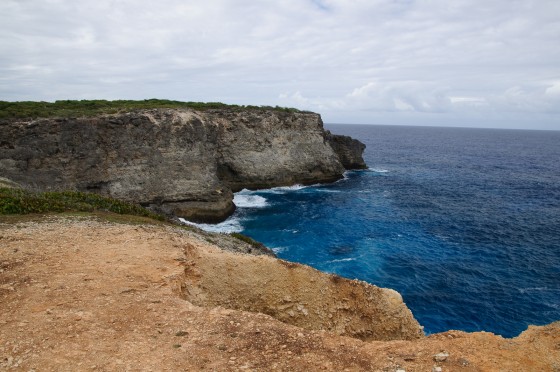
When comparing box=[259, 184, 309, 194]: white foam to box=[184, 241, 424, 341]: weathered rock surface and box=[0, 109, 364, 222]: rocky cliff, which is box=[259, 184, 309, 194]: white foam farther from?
box=[184, 241, 424, 341]: weathered rock surface

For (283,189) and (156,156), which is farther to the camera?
(283,189)

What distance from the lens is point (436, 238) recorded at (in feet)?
136

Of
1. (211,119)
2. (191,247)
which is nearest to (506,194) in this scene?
(211,119)

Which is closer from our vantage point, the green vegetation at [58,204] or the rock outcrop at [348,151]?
the green vegetation at [58,204]

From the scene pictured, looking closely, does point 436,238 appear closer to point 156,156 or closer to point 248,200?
point 248,200

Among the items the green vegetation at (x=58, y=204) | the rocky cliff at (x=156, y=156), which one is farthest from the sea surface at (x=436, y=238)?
the green vegetation at (x=58, y=204)

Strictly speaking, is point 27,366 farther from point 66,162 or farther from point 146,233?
point 66,162

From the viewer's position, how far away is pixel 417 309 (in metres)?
28.1

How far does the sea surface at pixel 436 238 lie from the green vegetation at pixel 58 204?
52.6 ft

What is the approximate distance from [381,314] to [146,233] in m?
12.5

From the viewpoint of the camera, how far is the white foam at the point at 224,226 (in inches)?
1757

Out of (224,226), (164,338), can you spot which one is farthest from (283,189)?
(164,338)

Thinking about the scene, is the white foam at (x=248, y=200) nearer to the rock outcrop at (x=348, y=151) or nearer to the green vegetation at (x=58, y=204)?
the green vegetation at (x=58, y=204)

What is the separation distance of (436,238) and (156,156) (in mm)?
35291
